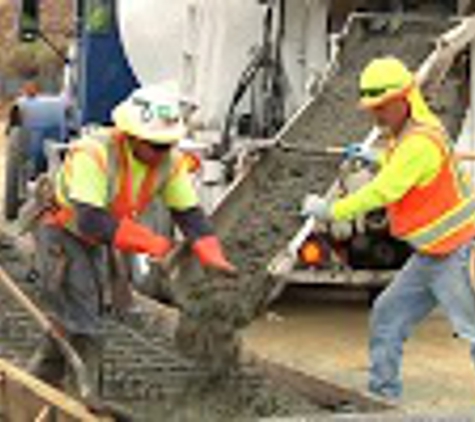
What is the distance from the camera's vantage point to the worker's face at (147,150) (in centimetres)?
Answer: 571

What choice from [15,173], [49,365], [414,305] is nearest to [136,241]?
[49,365]

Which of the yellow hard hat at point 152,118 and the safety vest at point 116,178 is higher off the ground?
the yellow hard hat at point 152,118

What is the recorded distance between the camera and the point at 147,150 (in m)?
5.74

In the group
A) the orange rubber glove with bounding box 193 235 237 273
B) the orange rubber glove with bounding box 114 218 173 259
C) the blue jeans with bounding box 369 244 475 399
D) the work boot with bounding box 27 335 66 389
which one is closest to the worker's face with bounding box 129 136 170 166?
the orange rubber glove with bounding box 114 218 173 259

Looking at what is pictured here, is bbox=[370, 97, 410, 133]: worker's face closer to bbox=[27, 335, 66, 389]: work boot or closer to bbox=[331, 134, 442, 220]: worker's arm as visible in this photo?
bbox=[331, 134, 442, 220]: worker's arm

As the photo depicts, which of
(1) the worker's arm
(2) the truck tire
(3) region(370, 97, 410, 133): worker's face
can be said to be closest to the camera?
(1) the worker's arm

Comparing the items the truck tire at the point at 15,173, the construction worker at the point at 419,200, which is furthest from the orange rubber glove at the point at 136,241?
the truck tire at the point at 15,173

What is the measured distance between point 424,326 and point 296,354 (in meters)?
1.48

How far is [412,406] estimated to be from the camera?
7496mm

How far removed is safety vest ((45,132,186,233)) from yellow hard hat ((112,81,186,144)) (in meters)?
0.12

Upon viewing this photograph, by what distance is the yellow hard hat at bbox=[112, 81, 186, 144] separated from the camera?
5637 millimetres

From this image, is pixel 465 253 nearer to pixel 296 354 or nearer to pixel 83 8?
pixel 296 354

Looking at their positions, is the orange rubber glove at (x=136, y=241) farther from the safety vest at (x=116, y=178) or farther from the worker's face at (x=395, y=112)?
the worker's face at (x=395, y=112)

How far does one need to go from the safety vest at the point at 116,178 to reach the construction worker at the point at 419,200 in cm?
113
